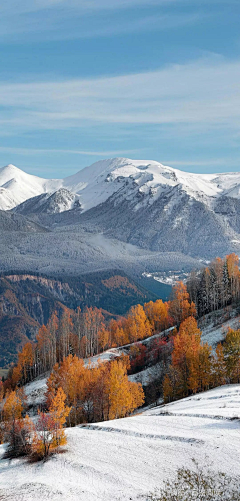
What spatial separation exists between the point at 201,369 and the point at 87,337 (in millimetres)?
62568

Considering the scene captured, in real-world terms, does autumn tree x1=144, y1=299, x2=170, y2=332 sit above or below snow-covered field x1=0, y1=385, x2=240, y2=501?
above

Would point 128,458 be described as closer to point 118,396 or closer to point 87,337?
point 118,396

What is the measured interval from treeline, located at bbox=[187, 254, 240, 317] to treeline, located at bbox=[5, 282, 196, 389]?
343cm

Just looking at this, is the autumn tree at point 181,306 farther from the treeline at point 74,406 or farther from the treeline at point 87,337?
the treeline at point 74,406

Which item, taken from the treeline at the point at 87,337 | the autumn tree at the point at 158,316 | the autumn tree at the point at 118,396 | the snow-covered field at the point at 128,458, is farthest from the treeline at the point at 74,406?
the autumn tree at the point at 158,316

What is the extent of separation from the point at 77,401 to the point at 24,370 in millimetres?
50321

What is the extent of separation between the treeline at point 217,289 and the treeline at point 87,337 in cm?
343

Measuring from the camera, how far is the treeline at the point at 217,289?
4683 inches

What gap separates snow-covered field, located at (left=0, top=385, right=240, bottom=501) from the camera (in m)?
32.9

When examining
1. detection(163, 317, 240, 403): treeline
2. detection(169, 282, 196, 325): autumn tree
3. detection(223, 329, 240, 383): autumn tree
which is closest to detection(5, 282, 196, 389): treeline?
detection(169, 282, 196, 325): autumn tree

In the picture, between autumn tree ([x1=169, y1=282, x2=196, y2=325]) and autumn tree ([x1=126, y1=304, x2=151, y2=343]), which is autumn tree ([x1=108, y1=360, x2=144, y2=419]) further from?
autumn tree ([x1=126, y1=304, x2=151, y2=343])

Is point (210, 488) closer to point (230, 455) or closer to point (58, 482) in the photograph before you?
point (230, 455)

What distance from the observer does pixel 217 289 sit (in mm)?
120938

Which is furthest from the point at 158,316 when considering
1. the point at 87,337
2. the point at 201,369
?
the point at 201,369
